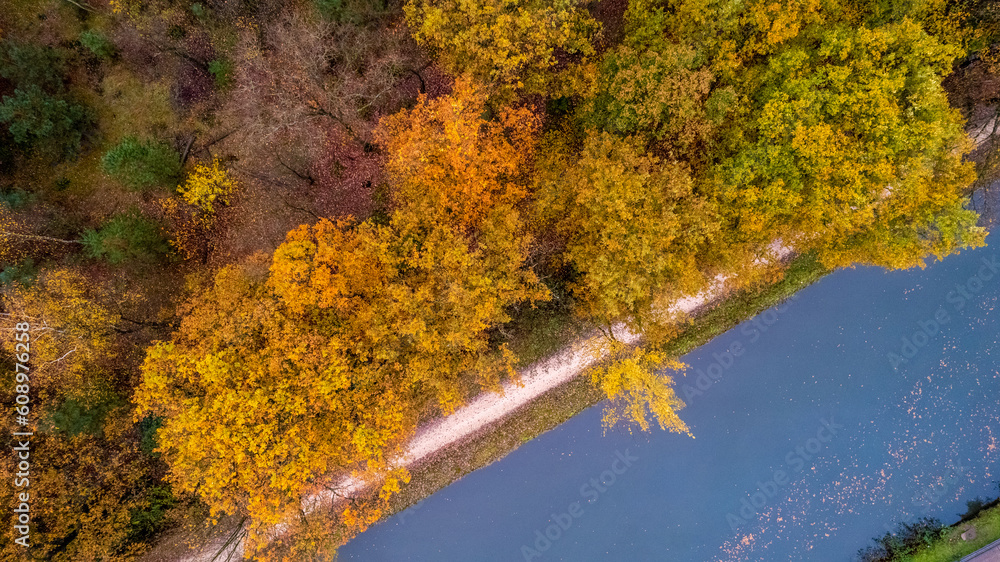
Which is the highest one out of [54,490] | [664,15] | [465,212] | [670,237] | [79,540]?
[664,15]

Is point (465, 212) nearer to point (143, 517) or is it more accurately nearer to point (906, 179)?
point (906, 179)

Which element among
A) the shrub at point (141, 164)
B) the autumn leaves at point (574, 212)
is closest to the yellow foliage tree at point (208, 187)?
the shrub at point (141, 164)

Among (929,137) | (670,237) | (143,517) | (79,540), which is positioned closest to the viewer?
(929,137)

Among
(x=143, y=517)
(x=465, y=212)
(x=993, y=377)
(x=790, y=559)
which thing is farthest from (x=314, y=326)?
(x=993, y=377)

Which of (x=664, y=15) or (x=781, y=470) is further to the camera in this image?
(x=781, y=470)

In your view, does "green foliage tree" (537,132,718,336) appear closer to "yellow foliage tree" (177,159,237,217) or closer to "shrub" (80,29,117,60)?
"yellow foliage tree" (177,159,237,217)
